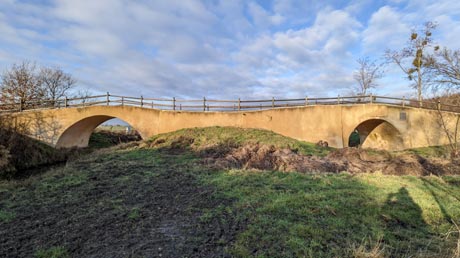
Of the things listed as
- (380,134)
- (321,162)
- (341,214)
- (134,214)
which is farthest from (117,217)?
(380,134)

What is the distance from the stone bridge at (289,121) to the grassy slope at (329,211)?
10.2 metres

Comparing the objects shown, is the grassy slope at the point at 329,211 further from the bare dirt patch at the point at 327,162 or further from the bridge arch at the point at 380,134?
the bridge arch at the point at 380,134

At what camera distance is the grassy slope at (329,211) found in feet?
11.6

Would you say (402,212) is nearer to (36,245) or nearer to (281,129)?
(36,245)

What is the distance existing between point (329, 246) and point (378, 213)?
1802mm

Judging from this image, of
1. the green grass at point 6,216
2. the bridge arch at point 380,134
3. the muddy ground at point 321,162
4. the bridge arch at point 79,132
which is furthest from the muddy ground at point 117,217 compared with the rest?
the bridge arch at point 380,134

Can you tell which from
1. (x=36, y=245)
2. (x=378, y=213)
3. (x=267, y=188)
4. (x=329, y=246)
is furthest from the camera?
(x=267, y=188)

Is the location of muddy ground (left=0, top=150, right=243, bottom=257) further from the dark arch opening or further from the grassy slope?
the dark arch opening

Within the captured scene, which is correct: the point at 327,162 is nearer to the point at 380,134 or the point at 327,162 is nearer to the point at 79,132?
the point at 380,134

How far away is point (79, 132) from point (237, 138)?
14.5m

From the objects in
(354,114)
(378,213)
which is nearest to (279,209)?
(378,213)

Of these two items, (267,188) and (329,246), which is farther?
(267,188)

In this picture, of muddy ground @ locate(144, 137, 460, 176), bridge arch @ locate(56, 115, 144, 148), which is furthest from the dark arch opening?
muddy ground @ locate(144, 137, 460, 176)

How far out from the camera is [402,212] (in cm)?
471
